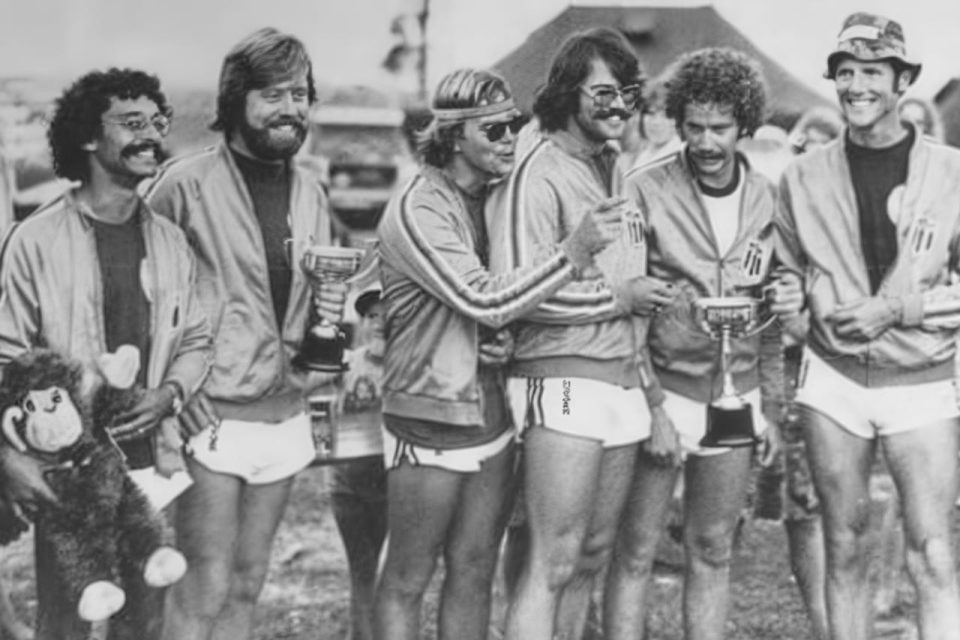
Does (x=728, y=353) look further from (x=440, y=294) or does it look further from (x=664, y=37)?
(x=664, y=37)

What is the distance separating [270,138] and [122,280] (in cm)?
56

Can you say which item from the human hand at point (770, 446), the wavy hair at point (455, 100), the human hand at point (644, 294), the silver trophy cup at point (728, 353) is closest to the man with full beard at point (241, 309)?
the wavy hair at point (455, 100)

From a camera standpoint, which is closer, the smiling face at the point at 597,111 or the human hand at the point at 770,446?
the smiling face at the point at 597,111

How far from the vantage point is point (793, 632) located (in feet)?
18.4

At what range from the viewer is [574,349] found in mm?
4934

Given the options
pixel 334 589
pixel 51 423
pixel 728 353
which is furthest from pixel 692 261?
pixel 51 423

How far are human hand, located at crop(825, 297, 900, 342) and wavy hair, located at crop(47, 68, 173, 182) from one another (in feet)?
6.42

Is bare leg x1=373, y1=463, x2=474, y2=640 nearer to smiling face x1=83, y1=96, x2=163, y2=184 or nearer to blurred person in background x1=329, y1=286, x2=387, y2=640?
blurred person in background x1=329, y1=286, x2=387, y2=640

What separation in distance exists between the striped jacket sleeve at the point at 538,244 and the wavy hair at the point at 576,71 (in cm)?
20

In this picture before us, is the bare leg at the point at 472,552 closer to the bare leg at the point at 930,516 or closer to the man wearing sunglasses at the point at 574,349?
the man wearing sunglasses at the point at 574,349

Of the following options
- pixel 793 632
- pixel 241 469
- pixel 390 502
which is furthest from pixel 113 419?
pixel 793 632

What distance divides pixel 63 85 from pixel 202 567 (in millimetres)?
1368

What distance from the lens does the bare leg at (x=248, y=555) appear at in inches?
199

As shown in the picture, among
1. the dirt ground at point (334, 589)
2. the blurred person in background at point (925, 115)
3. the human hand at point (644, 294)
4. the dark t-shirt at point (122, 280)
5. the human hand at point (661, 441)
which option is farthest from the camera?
the blurred person in background at point (925, 115)
